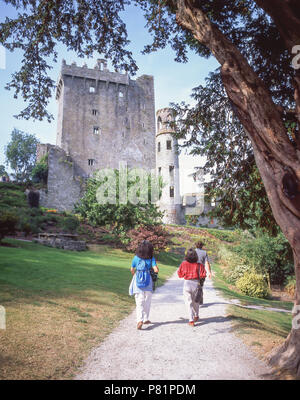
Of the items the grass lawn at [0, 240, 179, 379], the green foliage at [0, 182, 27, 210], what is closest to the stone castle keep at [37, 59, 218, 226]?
the green foliage at [0, 182, 27, 210]

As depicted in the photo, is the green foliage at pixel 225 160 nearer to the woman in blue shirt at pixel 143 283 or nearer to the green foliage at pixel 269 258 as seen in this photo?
the woman in blue shirt at pixel 143 283

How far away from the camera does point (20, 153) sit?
178ft

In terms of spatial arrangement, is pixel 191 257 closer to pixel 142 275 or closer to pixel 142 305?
pixel 142 275

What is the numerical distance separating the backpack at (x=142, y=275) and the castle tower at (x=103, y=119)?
119ft

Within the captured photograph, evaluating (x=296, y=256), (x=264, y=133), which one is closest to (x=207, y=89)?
(x=264, y=133)

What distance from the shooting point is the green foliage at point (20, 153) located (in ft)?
176

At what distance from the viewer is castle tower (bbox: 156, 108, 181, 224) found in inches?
1526

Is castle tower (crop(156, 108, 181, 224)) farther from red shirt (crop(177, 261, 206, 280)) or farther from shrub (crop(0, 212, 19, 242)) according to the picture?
red shirt (crop(177, 261, 206, 280))

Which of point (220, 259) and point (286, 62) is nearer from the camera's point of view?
point (286, 62)

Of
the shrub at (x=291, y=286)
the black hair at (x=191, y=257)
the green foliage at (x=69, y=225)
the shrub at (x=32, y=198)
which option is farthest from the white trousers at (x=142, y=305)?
the shrub at (x=32, y=198)
